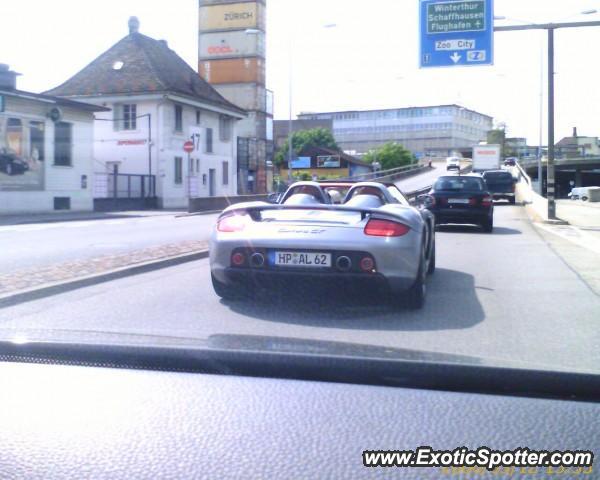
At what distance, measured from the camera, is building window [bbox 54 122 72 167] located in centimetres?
3403

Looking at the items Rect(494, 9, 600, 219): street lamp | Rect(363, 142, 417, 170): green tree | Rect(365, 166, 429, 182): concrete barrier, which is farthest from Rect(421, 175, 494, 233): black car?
Rect(363, 142, 417, 170): green tree

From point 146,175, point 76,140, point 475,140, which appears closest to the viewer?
point 76,140

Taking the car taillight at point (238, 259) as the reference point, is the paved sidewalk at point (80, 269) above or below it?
below

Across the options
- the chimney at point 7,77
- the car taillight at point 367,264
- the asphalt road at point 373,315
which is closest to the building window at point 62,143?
the chimney at point 7,77

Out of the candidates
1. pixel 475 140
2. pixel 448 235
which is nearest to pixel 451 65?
pixel 448 235

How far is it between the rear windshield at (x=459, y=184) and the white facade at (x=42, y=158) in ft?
60.1

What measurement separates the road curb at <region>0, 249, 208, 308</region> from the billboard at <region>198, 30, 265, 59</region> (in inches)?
2328

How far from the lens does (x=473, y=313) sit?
7.17 m

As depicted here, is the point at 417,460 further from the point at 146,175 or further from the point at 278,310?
the point at 146,175

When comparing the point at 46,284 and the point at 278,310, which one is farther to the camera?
the point at 46,284

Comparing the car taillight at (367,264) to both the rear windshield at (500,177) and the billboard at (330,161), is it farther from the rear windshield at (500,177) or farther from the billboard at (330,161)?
the billboard at (330,161)

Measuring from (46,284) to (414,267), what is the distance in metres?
4.05

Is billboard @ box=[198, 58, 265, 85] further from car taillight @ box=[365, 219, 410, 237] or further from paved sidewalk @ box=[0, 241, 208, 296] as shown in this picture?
car taillight @ box=[365, 219, 410, 237]

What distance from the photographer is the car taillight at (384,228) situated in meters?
6.69
